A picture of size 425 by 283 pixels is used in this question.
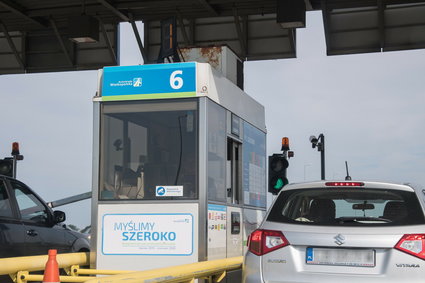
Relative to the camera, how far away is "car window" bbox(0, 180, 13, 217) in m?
10.3

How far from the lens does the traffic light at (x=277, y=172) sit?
18.3 meters

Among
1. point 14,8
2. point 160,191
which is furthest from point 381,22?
point 160,191

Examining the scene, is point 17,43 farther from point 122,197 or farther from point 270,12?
point 122,197

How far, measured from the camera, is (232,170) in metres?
11.9

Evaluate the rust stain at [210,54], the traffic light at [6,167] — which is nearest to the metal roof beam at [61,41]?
the traffic light at [6,167]

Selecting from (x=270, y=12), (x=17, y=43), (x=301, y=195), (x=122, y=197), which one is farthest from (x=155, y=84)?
(x=17, y=43)

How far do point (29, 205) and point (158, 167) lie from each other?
1.78m

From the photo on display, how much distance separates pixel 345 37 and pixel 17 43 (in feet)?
35.8

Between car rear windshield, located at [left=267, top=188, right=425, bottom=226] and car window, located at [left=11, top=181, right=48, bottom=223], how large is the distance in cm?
422

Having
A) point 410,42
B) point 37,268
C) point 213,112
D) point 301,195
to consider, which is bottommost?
point 37,268

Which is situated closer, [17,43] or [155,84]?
[155,84]

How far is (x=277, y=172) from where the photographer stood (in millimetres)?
18547

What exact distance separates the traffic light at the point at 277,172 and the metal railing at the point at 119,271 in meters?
7.13

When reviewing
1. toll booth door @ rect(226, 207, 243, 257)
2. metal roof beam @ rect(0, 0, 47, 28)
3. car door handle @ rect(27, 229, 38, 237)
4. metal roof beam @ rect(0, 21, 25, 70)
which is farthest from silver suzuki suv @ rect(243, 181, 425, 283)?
metal roof beam @ rect(0, 21, 25, 70)
